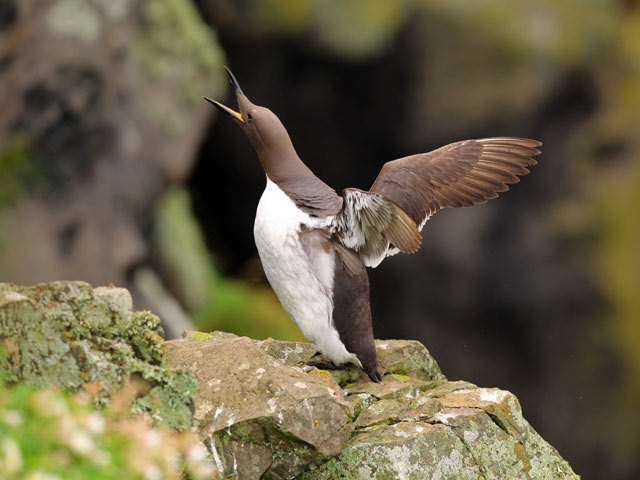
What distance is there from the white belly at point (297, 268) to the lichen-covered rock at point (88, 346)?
112cm

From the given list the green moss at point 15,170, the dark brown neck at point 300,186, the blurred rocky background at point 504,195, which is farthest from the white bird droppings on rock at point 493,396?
the blurred rocky background at point 504,195

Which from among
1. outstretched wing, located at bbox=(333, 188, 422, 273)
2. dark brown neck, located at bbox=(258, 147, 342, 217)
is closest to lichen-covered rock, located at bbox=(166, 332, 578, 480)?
outstretched wing, located at bbox=(333, 188, 422, 273)

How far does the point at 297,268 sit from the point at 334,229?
1.08ft

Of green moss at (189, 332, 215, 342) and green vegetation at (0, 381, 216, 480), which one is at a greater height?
green vegetation at (0, 381, 216, 480)

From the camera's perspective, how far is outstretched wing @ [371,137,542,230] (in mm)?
5336

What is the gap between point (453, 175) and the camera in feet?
17.9

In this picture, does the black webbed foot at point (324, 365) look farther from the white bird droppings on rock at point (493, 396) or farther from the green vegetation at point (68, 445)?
the green vegetation at point (68, 445)

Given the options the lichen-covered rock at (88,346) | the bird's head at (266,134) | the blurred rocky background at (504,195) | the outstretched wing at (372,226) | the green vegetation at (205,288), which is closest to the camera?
the lichen-covered rock at (88,346)

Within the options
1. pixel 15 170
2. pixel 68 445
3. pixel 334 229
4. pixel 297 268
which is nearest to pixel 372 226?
pixel 334 229

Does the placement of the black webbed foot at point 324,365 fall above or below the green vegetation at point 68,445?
below

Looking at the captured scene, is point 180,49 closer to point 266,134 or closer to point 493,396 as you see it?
point 266,134

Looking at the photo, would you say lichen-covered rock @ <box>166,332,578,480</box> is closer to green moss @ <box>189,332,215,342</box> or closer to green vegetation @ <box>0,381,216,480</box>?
green moss @ <box>189,332,215,342</box>

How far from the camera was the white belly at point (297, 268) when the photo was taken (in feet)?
16.7

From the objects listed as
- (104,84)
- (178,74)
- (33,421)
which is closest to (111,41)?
(104,84)
